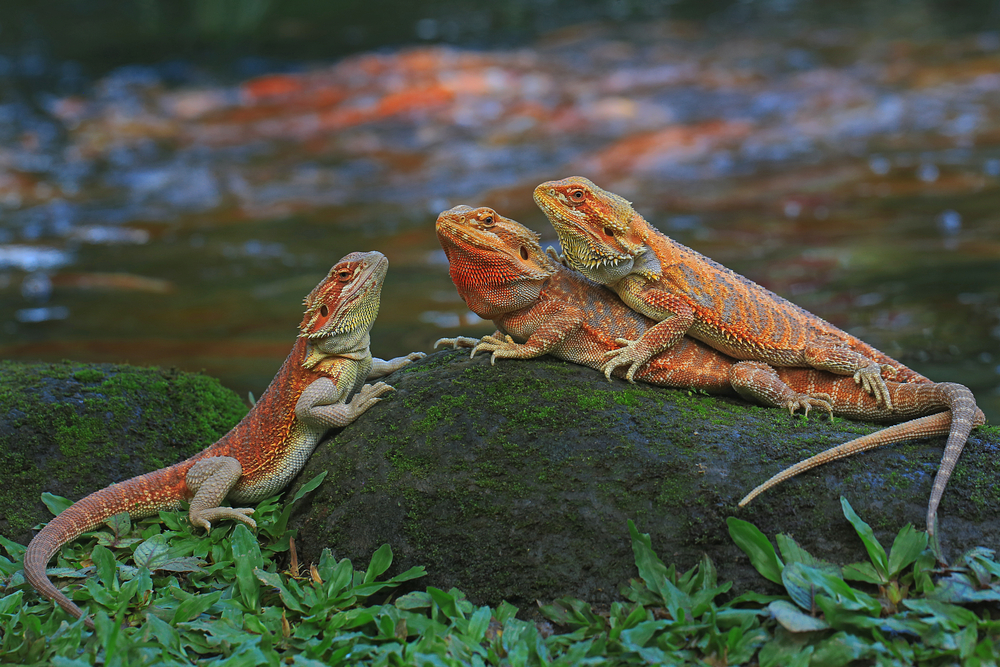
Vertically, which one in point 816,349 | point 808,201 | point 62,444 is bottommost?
point 808,201

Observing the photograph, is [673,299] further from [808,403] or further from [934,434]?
[934,434]

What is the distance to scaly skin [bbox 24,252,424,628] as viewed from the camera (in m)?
4.36

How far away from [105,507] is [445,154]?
13.3 m

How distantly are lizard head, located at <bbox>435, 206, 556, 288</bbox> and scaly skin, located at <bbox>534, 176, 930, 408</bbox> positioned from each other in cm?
20

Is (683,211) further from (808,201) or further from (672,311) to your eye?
(672,311)

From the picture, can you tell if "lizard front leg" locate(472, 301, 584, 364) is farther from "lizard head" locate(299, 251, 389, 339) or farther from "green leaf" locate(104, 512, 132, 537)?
"green leaf" locate(104, 512, 132, 537)

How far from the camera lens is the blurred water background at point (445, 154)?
9.64m

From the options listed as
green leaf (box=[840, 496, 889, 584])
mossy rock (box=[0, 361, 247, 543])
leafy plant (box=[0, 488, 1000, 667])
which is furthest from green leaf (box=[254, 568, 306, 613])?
green leaf (box=[840, 496, 889, 584])

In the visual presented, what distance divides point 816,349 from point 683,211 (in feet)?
31.7

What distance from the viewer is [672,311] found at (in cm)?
A: 414

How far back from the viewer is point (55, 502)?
4.54 metres

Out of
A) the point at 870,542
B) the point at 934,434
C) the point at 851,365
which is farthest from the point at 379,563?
the point at 934,434

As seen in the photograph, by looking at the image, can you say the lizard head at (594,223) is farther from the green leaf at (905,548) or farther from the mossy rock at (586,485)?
the green leaf at (905,548)

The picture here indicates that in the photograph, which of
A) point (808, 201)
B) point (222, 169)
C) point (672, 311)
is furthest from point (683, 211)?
point (672, 311)
